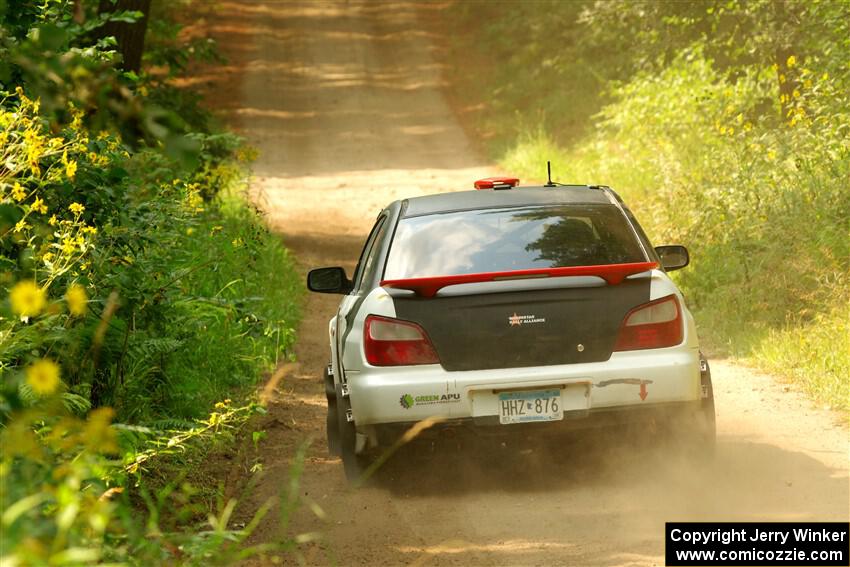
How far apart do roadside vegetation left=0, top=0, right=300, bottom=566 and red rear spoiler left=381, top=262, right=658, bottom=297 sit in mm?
1121

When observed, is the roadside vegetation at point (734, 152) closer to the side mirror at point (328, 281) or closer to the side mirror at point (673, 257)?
the side mirror at point (673, 257)

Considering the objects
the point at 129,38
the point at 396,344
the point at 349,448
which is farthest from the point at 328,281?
the point at 129,38

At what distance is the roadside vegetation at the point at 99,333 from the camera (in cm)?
315

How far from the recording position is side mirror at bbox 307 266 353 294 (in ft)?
27.8

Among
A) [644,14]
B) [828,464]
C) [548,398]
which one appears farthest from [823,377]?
[644,14]

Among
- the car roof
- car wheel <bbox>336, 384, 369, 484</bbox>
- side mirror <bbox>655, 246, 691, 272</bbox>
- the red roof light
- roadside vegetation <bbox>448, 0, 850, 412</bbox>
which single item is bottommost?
roadside vegetation <bbox>448, 0, 850, 412</bbox>

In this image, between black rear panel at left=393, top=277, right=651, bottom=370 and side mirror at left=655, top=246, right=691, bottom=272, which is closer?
black rear panel at left=393, top=277, right=651, bottom=370

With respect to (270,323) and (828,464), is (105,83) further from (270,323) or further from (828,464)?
(270,323)

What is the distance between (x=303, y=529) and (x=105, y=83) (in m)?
4.28

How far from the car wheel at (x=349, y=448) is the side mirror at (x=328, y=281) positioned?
1.13 metres

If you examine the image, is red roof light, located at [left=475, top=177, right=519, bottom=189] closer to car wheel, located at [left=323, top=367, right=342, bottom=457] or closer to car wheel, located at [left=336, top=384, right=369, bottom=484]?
car wheel, located at [left=323, top=367, right=342, bottom=457]

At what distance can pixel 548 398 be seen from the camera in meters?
6.89

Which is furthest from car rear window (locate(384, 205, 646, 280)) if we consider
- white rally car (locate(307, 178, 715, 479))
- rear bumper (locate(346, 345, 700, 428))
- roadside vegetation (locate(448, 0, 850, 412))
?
roadside vegetation (locate(448, 0, 850, 412))

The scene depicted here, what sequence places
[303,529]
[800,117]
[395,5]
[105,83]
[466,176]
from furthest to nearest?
[395,5]
[466,176]
[800,117]
[303,529]
[105,83]
